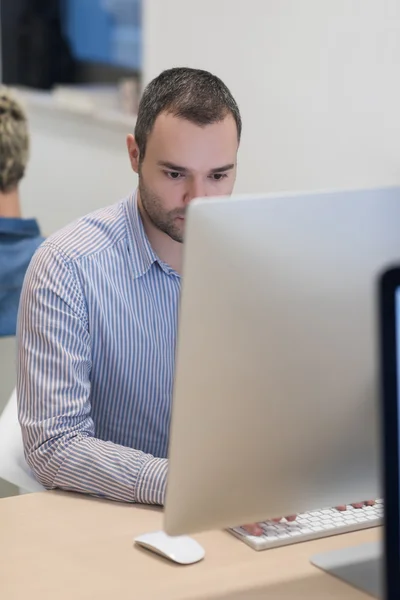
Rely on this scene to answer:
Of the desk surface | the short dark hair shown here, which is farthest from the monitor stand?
the short dark hair

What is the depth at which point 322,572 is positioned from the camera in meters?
1.31

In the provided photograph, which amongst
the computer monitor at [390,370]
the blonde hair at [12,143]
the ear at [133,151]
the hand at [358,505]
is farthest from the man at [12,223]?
the computer monitor at [390,370]

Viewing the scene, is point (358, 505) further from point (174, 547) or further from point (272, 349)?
point (272, 349)

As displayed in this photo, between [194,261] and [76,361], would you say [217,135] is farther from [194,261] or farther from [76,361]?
[194,261]

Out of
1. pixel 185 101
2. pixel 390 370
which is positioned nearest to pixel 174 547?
pixel 390 370

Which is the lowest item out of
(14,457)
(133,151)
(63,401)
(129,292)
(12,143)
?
(14,457)

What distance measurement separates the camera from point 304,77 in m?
3.35

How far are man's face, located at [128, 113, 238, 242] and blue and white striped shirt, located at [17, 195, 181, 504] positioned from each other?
6 cm

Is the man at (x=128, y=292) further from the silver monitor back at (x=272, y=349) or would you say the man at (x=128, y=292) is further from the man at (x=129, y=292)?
the silver monitor back at (x=272, y=349)

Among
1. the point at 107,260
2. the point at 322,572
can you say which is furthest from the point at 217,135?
the point at 322,572

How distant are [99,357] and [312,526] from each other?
0.53 m

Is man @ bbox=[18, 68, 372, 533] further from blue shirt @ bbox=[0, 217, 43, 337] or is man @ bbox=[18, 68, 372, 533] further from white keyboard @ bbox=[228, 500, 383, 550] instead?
blue shirt @ bbox=[0, 217, 43, 337]

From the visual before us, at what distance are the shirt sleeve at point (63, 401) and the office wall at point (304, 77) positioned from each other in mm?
1563

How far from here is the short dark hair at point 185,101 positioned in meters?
1.79
